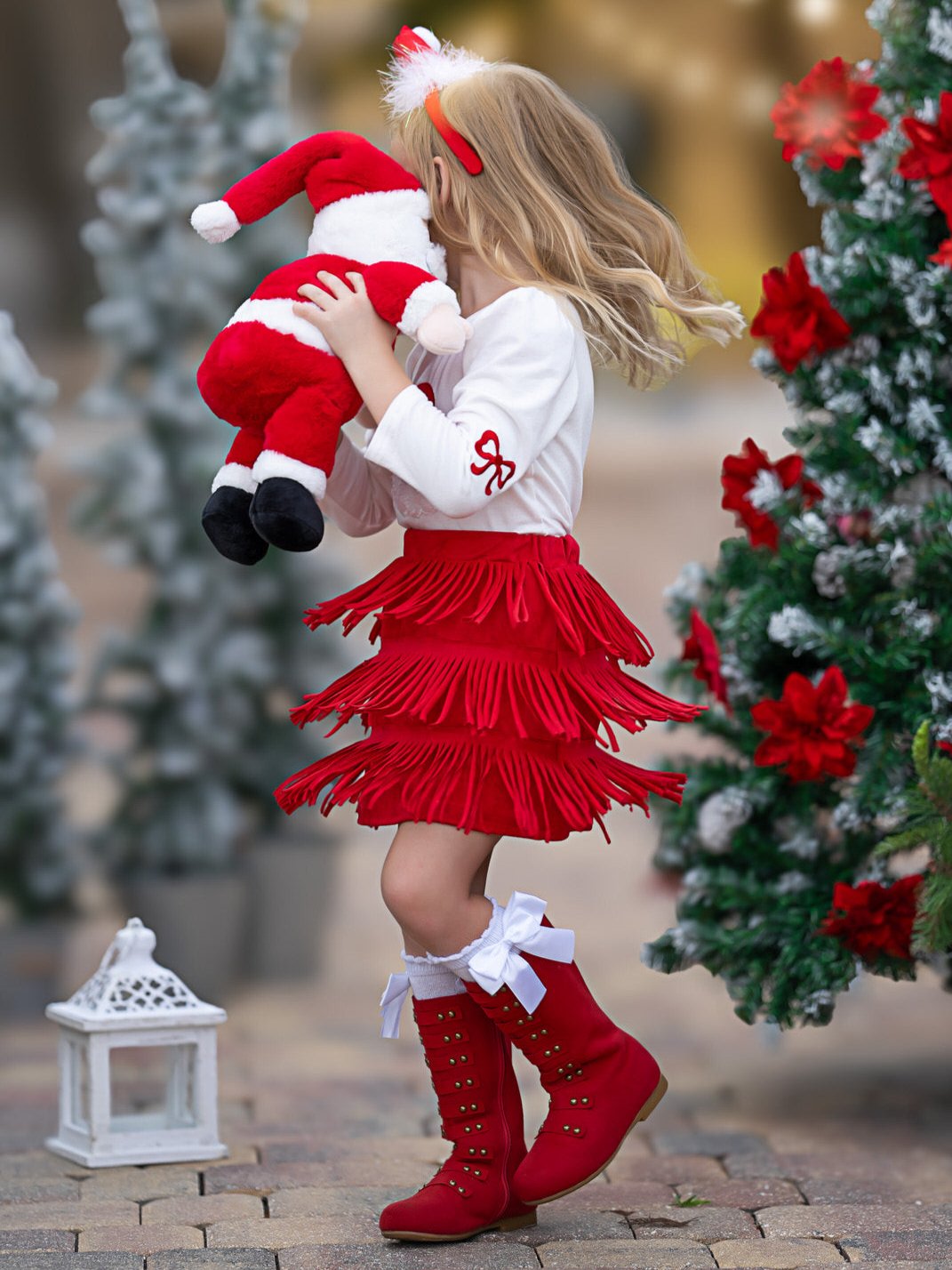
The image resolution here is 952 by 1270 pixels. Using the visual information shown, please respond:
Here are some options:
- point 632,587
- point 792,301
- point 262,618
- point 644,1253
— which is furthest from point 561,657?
point 632,587

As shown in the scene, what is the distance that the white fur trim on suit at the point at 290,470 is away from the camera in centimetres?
179

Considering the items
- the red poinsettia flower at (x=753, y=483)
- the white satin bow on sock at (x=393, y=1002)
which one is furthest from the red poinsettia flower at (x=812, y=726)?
the white satin bow on sock at (x=393, y=1002)

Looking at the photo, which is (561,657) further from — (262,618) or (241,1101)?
(262,618)

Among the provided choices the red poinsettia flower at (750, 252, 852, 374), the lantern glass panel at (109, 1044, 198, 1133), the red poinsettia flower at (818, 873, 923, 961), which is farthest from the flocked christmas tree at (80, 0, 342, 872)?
the red poinsettia flower at (818, 873, 923, 961)

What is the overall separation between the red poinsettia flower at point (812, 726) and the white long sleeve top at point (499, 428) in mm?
534

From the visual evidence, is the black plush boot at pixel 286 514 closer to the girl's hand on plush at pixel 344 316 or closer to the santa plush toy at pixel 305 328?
the santa plush toy at pixel 305 328

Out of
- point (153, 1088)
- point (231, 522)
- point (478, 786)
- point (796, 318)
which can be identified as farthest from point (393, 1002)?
point (796, 318)

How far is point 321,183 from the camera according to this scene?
6.24 feet

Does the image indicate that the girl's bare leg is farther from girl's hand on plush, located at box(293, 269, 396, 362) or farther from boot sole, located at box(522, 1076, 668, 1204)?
girl's hand on plush, located at box(293, 269, 396, 362)

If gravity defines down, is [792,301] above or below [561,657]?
above

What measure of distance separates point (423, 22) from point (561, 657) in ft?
8.17

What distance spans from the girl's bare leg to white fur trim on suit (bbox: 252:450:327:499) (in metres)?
0.37

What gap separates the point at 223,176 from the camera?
142 inches

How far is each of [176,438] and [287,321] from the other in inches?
73.2
